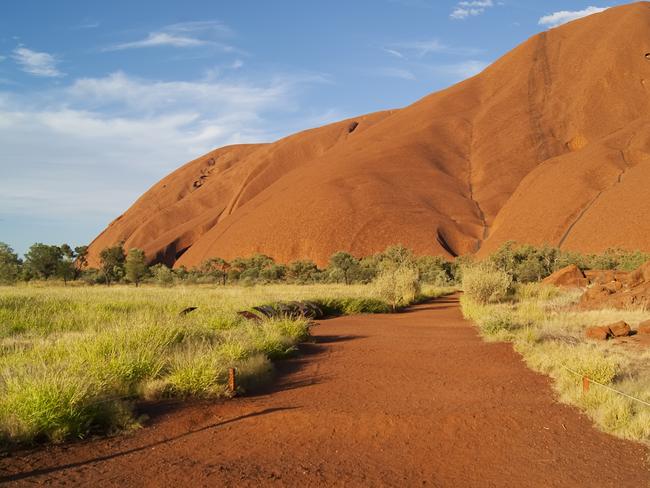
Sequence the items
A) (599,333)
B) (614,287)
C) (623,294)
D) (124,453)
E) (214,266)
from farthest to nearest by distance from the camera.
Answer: (214,266)
(614,287)
(623,294)
(599,333)
(124,453)

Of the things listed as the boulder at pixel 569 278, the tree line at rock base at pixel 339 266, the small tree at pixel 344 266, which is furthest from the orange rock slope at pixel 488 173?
the boulder at pixel 569 278

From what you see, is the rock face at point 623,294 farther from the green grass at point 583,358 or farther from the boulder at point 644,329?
the boulder at point 644,329

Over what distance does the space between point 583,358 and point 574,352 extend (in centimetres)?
82

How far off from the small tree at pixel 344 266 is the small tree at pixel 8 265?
22.0 metres

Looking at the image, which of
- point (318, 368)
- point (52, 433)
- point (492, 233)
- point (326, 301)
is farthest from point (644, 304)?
point (492, 233)

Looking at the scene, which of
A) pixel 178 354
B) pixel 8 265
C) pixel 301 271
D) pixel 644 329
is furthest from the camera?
pixel 301 271

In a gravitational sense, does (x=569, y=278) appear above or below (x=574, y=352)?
below

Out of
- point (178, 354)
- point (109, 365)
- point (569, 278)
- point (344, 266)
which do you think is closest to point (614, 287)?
point (569, 278)

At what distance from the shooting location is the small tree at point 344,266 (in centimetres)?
4124

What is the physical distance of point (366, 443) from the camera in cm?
554

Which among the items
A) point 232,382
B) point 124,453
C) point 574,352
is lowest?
point 574,352

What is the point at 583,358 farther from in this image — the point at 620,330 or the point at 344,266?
the point at 344,266

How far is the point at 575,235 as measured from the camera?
50188mm

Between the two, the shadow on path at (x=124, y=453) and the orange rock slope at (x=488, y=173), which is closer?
the shadow on path at (x=124, y=453)
